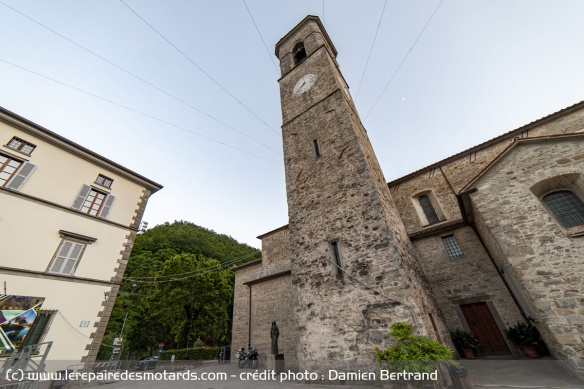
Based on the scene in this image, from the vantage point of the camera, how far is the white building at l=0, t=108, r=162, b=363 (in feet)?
28.0

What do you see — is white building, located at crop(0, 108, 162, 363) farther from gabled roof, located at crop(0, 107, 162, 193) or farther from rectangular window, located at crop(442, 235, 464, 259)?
rectangular window, located at crop(442, 235, 464, 259)

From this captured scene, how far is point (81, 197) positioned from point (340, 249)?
41.1ft

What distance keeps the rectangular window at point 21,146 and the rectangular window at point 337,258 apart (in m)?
14.1

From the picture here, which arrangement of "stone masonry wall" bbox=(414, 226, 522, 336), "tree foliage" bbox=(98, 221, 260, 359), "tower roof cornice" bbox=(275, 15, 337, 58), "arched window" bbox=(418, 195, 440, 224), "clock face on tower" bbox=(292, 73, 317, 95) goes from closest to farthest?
"stone masonry wall" bbox=(414, 226, 522, 336) → "arched window" bbox=(418, 195, 440, 224) → "clock face on tower" bbox=(292, 73, 317, 95) → "tower roof cornice" bbox=(275, 15, 337, 58) → "tree foliage" bbox=(98, 221, 260, 359)

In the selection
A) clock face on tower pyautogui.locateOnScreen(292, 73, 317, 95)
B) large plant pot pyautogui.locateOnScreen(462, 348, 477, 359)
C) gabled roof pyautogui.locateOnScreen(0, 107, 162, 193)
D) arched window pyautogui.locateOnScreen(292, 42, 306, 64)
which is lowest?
large plant pot pyautogui.locateOnScreen(462, 348, 477, 359)

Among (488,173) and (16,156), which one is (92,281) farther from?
(488,173)

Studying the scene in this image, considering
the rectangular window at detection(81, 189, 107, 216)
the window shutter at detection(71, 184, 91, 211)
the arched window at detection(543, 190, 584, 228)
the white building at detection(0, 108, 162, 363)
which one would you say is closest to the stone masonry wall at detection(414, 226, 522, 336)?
the arched window at detection(543, 190, 584, 228)

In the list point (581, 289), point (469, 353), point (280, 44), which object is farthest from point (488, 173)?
point (280, 44)

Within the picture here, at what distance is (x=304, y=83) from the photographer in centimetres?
1348

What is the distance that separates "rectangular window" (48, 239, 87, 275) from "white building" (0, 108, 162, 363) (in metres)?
0.03

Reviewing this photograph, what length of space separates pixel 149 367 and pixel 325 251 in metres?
15.1

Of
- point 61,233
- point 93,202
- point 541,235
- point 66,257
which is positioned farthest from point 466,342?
point 93,202

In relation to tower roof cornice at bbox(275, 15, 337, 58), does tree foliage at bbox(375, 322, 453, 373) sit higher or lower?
lower

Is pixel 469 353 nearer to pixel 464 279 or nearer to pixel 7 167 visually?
pixel 464 279
